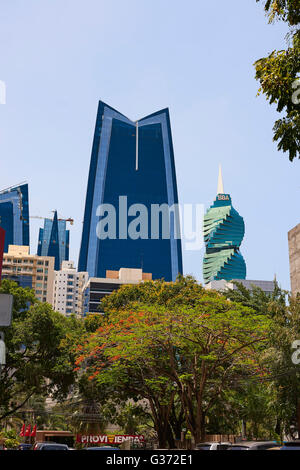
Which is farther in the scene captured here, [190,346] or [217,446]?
[190,346]

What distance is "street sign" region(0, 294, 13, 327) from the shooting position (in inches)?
228

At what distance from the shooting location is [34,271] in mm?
150750

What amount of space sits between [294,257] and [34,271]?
123804 mm

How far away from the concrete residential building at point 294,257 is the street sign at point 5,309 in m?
30.0

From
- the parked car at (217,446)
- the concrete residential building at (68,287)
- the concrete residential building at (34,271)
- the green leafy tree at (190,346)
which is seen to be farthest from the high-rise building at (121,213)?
the parked car at (217,446)

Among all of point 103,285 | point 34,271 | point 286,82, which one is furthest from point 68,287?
point 286,82

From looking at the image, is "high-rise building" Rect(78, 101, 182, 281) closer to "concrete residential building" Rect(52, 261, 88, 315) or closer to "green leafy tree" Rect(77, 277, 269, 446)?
"concrete residential building" Rect(52, 261, 88, 315)

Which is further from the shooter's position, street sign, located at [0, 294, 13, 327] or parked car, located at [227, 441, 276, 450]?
parked car, located at [227, 441, 276, 450]

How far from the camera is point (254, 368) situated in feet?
90.3

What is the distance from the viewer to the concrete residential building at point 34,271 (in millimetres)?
148500

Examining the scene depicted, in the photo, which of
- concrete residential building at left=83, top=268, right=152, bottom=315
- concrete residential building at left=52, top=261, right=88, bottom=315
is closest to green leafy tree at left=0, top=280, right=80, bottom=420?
concrete residential building at left=83, top=268, right=152, bottom=315

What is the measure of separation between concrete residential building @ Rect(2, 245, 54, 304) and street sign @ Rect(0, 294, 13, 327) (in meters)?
145

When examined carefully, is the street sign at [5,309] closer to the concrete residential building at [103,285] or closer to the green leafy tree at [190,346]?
the green leafy tree at [190,346]

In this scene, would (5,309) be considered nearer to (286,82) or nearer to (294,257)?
(286,82)
